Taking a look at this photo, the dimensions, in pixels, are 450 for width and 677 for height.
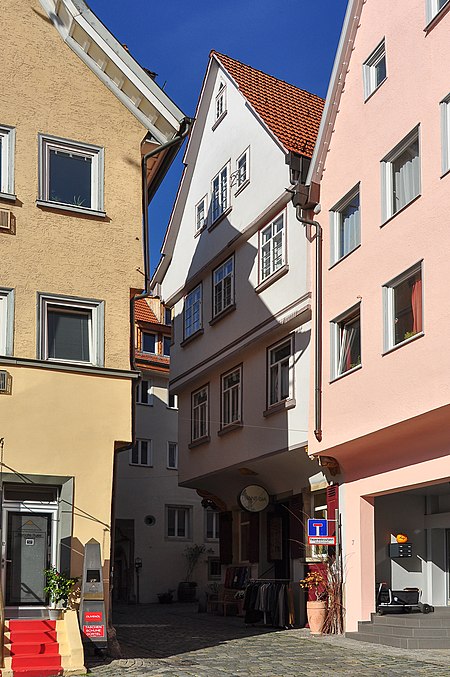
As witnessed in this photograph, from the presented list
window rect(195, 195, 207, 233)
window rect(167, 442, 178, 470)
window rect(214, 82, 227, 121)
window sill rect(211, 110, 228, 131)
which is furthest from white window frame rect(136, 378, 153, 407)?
window rect(214, 82, 227, 121)

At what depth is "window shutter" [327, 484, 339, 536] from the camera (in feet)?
69.0

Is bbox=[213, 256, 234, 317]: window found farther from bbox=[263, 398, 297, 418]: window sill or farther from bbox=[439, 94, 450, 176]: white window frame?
bbox=[439, 94, 450, 176]: white window frame

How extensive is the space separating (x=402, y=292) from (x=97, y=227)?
5592mm

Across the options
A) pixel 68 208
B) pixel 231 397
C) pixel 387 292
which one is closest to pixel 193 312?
pixel 231 397

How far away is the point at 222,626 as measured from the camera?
23703 mm

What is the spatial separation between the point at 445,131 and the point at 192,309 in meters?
13.7

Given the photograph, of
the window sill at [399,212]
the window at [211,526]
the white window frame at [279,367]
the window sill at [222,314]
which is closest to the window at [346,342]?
the window sill at [399,212]

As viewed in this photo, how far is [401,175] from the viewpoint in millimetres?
18453

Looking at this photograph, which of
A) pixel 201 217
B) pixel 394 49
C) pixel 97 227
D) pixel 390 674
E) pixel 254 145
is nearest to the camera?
pixel 390 674

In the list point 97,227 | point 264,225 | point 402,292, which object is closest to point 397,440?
point 402,292

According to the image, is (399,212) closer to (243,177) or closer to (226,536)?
(243,177)

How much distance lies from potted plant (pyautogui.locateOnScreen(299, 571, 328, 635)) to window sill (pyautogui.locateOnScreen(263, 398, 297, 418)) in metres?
3.71

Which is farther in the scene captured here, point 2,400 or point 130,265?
point 130,265

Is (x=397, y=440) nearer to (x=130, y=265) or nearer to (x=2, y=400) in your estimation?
(x=130, y=265)
